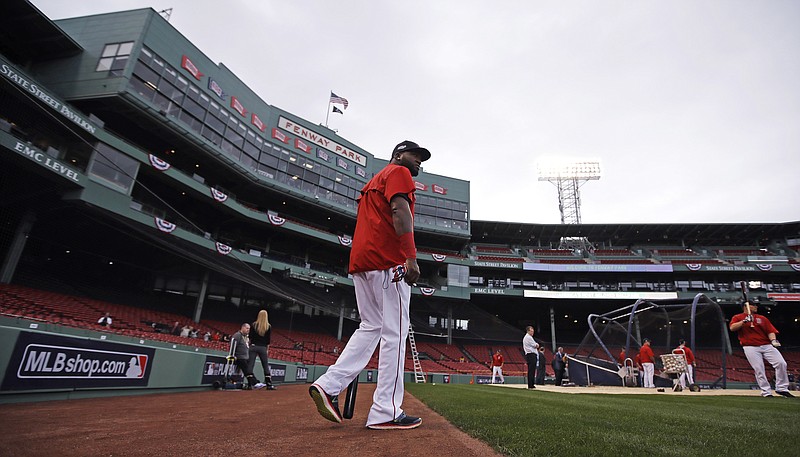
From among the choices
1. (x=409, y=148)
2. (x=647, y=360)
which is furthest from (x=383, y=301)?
(x=647, y=360)

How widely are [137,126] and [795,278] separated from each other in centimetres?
5245

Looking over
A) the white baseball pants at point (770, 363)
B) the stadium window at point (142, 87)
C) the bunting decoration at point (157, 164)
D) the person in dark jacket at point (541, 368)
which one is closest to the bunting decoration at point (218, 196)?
the bunting decoration at point (157, 164)

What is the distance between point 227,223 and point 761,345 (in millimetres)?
26686

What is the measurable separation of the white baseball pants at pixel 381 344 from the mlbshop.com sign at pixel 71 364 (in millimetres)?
3789

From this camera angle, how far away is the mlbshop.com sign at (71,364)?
4.08 m

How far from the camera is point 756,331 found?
761 cm

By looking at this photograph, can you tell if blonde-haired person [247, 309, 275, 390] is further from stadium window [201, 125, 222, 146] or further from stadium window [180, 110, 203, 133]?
stadium window [201, 125, 222, 146]

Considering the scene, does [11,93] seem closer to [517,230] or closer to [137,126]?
[137,126]

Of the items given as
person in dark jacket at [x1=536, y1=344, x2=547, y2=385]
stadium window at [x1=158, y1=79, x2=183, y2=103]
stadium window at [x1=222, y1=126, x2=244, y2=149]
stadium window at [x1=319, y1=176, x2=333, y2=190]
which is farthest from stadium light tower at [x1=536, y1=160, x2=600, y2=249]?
stadium window at [x1=158, y1=79, x2=183, y2=103]

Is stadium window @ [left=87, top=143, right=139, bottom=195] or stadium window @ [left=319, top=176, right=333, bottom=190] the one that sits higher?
stadium window @ [left=319, top=176, right=333, bottom=190]

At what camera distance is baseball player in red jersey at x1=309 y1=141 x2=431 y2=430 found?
2.64 meters

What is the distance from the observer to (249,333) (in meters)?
8.55

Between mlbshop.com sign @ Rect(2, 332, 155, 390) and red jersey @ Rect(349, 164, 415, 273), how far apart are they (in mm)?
4052

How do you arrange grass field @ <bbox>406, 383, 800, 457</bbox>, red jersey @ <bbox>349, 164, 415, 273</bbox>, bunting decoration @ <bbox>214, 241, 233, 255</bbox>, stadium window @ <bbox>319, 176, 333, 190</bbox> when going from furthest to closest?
1. stadium window @ <bbox>319, 176, 333, 190</bbox>
2. bunting decoration @ <bbox>214, 241, 233, 255</bbox>
3. red jersey @ <bbox>349, 164, 415, 273</bbox>
4. grass field @ <bbox>406, 383, 800, 457</bbox>
